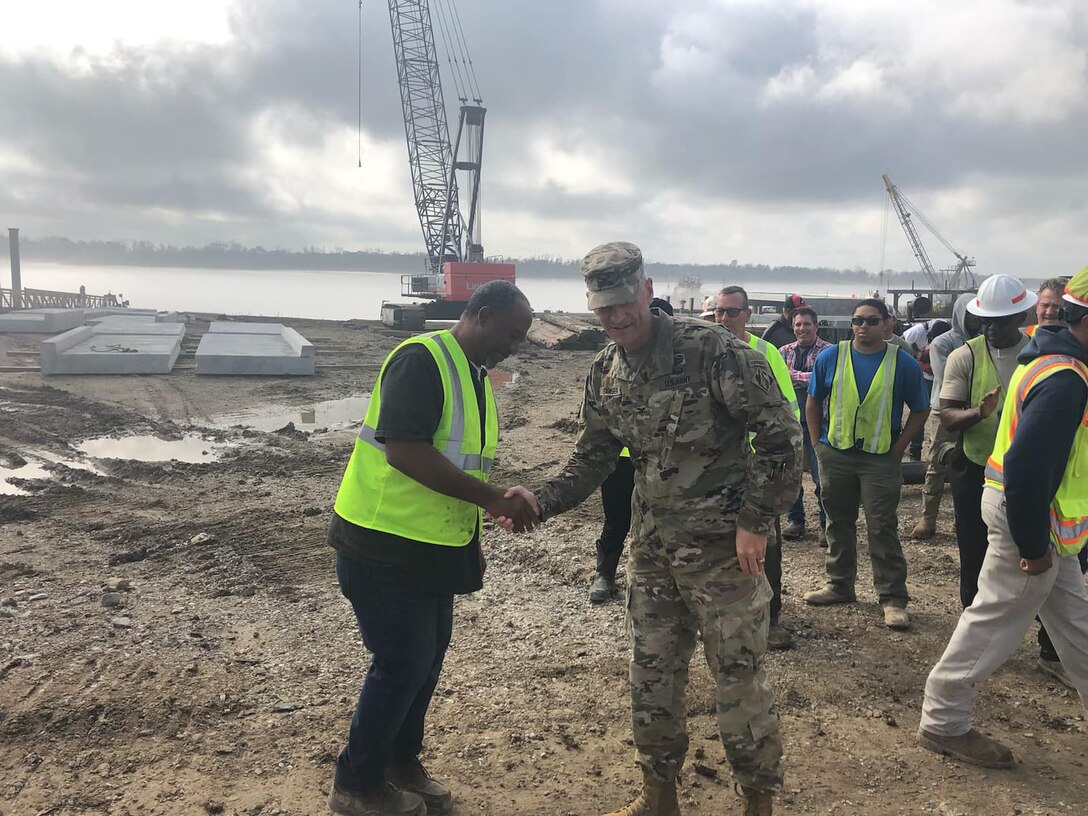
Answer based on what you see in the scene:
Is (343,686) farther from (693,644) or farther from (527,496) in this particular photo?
(693,644)

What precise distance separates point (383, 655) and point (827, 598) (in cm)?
308

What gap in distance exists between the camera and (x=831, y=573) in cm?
459

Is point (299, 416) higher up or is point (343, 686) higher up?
point (299, 416)

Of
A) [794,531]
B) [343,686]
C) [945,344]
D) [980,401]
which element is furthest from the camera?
[794,531]

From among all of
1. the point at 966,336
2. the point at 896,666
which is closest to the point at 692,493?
the point at 896,666

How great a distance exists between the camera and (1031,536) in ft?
8.55

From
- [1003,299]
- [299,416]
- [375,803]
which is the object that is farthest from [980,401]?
[299,416]

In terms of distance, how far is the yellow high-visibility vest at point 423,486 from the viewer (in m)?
2.44

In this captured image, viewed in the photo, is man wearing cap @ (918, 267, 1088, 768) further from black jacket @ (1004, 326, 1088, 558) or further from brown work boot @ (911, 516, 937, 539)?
brown work boot @ (911, 516, 937, 539)

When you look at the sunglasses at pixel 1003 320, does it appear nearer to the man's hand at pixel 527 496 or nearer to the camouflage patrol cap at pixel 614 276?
the camouflage patrol cap at pixel 614 276

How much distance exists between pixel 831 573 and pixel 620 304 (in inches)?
118

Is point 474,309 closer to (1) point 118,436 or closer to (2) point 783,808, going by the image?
(2) point 783,808

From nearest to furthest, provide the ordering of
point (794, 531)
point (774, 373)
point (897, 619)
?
point (774, 373)
point (897, 619)
point (794, 531)


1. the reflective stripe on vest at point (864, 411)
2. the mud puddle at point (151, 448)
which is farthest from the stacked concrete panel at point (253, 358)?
the reflective stripe on vest at point (864, 411)
